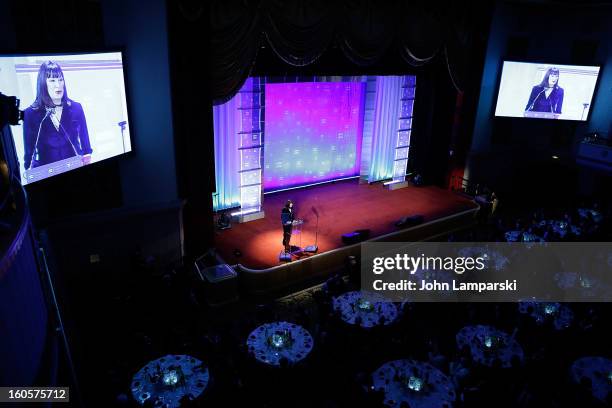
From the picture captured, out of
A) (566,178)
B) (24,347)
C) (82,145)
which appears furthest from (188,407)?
(566,178)

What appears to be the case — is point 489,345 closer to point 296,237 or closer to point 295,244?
point 295,244

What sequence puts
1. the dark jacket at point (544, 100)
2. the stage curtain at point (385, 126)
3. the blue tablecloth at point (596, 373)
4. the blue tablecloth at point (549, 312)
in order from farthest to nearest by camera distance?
the dark jacket at point (544, 100), the stage curtain at point (385, 126), the blue tablecloth at point (549, 312), the blue tablecloth at point (596, 373)

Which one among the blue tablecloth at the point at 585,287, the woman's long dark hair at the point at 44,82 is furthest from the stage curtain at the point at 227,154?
the blue tablecloth at the point at 585,287

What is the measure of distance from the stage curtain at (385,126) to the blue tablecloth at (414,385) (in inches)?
333

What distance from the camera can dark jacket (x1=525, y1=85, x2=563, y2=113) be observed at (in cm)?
1281

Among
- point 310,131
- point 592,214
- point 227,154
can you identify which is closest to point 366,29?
point 310,131

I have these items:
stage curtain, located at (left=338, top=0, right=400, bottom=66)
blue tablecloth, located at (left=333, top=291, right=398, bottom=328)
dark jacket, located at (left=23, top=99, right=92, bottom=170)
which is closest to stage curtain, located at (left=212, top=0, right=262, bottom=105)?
stage curtain, located at (left=338, top=0, right=400, bottom=66)

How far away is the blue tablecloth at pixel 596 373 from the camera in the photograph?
5.36 m

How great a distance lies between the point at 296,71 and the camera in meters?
9.47

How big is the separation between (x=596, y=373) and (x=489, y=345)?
1312mm

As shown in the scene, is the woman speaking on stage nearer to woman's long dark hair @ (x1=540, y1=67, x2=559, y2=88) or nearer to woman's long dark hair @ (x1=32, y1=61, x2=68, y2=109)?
woman's long dark hair @ (x1=32, y1=61, x2=68, y2=109)

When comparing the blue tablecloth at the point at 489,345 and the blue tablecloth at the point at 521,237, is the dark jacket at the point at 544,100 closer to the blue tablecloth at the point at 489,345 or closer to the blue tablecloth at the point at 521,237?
the blue tablecloth at the point at 521,237

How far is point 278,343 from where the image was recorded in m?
5.84

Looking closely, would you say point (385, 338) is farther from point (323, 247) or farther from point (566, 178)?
point (566, 178)
